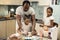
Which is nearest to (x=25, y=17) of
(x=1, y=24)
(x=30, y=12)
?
(x=30, y=12)

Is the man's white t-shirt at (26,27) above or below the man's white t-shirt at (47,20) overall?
below

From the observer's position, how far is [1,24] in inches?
86.7

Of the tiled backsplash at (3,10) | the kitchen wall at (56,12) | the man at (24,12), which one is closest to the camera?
the man at (24,12)

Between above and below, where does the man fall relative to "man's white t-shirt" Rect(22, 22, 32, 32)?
above

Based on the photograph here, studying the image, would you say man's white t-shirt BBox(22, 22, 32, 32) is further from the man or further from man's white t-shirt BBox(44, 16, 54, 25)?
man's white t-shirt BBox(44, 16, 54, 25)

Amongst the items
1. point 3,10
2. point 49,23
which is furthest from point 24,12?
point 3,10

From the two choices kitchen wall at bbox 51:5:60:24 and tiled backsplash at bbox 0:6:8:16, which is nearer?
kitchen wall at bbox 51:5:60:24

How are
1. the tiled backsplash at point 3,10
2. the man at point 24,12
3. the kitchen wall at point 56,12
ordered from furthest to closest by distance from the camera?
the tiled backsplash at point 3,10 < the kitchen wall at point 56,12 < the man at point 24,12

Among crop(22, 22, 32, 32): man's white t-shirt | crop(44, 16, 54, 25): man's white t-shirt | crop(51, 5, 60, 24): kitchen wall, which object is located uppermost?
crop(51, 5, 60, 24): kitchen wall

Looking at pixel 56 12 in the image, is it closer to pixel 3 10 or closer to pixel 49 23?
pixel 49 23

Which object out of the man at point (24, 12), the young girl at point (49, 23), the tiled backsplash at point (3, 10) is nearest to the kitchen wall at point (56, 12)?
the young girl at point (49, 23)

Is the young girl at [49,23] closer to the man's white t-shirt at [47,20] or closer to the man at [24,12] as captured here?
the man's white t-shirt at [47,20]

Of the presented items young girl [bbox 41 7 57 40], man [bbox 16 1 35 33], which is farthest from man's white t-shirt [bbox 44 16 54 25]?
man [bbox 16 1 35 33]

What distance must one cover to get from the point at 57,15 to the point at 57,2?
122 mm
